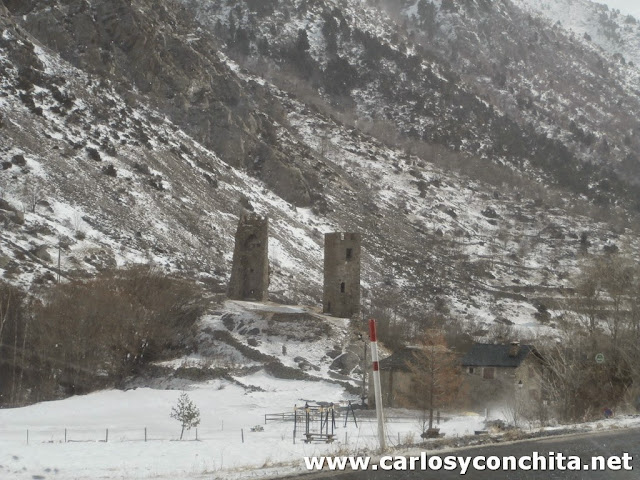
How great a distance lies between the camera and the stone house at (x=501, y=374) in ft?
142

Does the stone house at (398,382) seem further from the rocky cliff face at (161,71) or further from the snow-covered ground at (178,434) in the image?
the rocky cliff face at (161,71)

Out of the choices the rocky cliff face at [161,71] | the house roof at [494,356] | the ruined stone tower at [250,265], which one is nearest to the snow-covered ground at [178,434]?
the house roof at [494,356]

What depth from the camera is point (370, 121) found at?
175 metres

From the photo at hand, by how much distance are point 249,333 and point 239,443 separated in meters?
28.4

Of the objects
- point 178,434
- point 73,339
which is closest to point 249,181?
point 73,339

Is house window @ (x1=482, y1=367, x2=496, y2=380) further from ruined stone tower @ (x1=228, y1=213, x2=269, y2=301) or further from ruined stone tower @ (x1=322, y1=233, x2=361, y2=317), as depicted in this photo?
ruined stone tower @ (x1=228, y1=213, x2=269, y2=301)

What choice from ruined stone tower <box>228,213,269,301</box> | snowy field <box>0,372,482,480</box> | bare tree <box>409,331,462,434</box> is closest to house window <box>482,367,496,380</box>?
bare tree <box>409,331,462,434</box>

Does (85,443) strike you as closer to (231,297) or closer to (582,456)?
(582,456)

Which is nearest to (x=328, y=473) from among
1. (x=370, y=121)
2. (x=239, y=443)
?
(x=239, y=443)

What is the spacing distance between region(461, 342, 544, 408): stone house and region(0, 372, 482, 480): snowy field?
17.6 ft

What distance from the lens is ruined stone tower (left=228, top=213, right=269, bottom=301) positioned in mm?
61156

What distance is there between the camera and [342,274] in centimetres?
5947

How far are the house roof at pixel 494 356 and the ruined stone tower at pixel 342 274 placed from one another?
49.1 feet

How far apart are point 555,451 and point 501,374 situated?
3339cm
